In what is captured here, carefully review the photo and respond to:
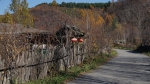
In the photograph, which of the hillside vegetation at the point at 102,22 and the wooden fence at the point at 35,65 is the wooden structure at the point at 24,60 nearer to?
the wooden fence at the point at 35,65

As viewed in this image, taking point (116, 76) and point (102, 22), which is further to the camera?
point (102, 22)

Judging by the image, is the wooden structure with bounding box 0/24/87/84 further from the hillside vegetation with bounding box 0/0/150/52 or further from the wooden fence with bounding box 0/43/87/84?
the hillside vegetation with bounding box 0/0/150/52

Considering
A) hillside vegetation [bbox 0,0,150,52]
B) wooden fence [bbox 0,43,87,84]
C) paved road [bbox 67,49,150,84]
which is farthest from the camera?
hillside vegetation [bbox 0,0,150,52]

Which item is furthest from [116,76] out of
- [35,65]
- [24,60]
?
[24,60]

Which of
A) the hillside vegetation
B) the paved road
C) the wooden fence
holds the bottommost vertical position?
the paved road

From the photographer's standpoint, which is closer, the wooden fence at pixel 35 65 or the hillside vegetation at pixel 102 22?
the wooden fence at pixel 35 65

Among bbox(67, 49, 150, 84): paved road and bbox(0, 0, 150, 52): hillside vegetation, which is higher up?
bbox(0, 0, 150, 52): hillside vegetation

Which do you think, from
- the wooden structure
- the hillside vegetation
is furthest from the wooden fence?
the hillside vegetation

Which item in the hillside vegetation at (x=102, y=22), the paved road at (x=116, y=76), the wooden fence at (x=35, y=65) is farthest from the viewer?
the hillside vegetation at (x=102, y=22)

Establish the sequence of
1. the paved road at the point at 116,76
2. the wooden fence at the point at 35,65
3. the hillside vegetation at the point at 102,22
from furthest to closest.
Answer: the hillside vegetation at the point at 102,22 → the paved road at the point at 116,76 → the wooden fence at the point at 35,65

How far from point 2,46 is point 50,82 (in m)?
2.57

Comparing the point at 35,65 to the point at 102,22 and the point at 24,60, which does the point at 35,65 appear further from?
the point at 102,22

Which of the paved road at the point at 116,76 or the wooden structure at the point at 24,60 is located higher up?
the wooden structure at the point at 24,60

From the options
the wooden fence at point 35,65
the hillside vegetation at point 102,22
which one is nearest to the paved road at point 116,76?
the wooden fence at point 35,65
